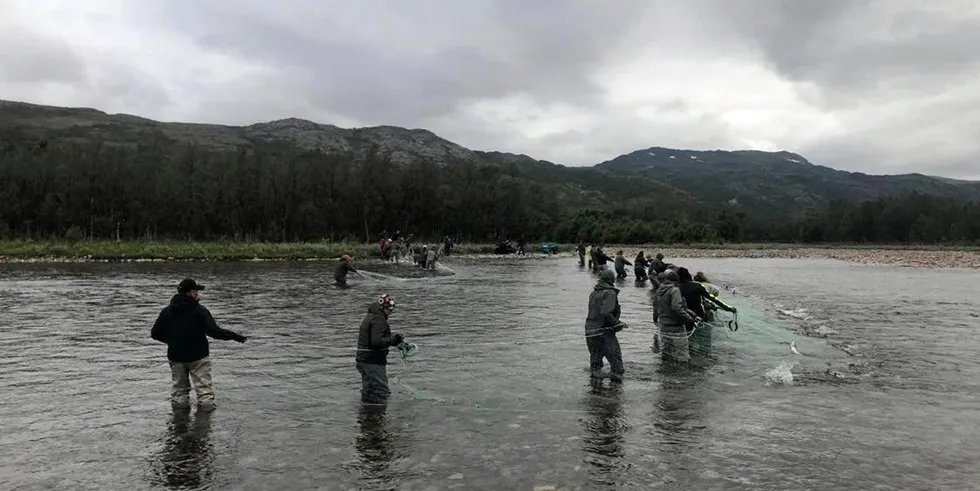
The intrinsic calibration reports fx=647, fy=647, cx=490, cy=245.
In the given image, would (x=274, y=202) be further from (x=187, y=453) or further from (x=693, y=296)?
(x=187, y=453)

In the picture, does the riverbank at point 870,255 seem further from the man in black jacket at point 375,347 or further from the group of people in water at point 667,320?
the man in black jacket at point 375,347

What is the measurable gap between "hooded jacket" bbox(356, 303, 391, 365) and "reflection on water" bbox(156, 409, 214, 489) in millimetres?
2549

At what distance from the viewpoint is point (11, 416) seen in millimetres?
9953

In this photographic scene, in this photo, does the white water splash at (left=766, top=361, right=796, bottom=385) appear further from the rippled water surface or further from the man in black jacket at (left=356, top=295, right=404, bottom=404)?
the man in black jacket at (left=356, top=295, right=404, bottom=404)

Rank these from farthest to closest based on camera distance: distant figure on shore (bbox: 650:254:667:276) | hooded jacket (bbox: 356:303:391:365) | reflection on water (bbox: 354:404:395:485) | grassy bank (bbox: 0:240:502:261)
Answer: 1. grassy bank (bbox: 0:240:502:261)
2. distant figure on shore (bbox: 650:254:667:276)
3. hooded jacket (bbox: 356:303:391:365)
4. reflection on water (bbox: 354:404:395:485)

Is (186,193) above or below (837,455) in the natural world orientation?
above

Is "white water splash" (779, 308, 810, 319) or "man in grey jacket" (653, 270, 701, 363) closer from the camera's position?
"man in grey jacket" (653, 270, 701, 363)

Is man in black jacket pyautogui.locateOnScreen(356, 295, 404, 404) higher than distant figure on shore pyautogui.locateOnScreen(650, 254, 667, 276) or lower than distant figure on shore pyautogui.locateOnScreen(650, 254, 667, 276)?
lower

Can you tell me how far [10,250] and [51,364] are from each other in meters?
51.0

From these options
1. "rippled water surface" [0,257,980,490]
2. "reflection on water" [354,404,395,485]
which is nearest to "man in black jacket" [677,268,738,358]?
"rippled water surface" [0,257,980,490]

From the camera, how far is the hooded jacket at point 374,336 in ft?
34.1

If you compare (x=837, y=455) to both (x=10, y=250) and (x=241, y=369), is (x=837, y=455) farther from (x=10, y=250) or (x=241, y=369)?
(x=10, y=250)

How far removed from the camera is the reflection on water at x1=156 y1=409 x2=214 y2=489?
7.53 metres

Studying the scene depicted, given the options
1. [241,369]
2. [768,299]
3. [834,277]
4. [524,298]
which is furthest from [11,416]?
[834,277]
